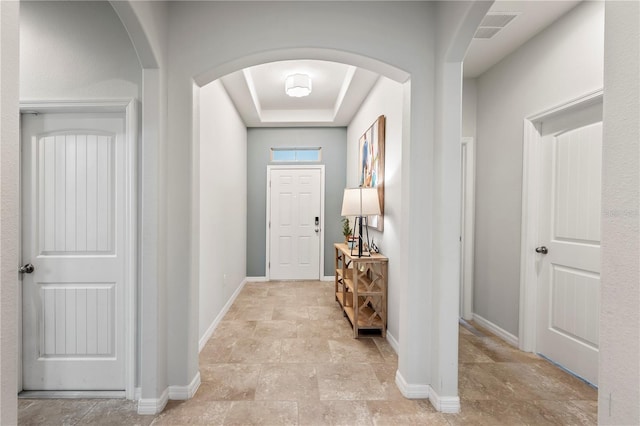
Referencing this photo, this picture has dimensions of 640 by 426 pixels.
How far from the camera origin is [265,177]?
549cm

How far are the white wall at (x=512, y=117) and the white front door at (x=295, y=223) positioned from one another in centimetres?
273

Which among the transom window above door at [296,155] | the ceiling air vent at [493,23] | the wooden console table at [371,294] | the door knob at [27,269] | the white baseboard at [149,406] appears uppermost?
the ceiling air vent at [493,23]

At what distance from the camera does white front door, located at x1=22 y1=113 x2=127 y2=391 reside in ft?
7.02

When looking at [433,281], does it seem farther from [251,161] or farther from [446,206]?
[251,161]

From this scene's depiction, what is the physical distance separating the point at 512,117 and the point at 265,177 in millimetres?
3800

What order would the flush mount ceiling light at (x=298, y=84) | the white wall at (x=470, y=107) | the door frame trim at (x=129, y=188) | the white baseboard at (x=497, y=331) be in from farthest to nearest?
the flush mount ceiling light at (x=298, y=84), the white wall at (x=470, y=107), the white baseboard at (x=497, y=331), the door frame trim at (x=129, y=188)

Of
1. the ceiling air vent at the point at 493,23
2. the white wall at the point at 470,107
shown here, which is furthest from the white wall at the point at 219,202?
the white wall at the point at 470,107

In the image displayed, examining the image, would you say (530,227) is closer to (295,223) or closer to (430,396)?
(430,396)

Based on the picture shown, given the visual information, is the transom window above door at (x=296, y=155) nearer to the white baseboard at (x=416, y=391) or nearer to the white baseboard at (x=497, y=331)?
the white baseboard at (x=497, y=331)

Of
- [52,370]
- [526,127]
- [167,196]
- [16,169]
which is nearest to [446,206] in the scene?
[526,127]

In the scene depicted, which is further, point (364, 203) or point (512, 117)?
point (364, 203)

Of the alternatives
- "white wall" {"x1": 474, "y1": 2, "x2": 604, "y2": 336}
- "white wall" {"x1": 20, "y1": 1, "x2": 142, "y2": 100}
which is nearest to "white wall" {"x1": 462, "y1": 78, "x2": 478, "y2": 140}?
"white wall" {"x1": 474, "y1": 2, "x2": 604, "y2": 336}

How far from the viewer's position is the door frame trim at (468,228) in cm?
354

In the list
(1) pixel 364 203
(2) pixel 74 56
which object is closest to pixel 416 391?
(1) pixel 364 203
